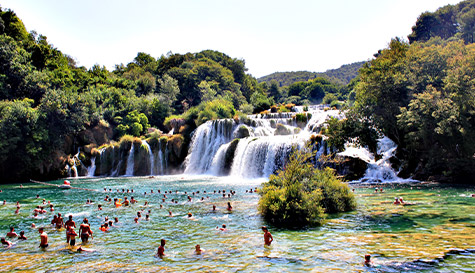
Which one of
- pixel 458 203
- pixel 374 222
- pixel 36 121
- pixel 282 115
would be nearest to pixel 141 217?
pixel 374 222

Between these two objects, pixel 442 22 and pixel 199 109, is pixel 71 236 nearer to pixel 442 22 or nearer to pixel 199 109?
pixel 199 109

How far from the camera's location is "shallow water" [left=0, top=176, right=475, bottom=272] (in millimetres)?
10211

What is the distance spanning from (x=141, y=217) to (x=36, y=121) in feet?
93.5

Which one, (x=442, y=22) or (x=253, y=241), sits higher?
(x=442, y=22)

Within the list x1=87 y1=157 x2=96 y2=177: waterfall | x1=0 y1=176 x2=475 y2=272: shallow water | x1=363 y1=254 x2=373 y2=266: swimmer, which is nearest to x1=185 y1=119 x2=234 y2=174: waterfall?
x1=87 y1=157 x2=96 y2=177: waterfall

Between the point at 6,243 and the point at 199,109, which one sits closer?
the point at 6,243

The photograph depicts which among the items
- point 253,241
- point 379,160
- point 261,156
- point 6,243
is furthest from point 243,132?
point 6,243

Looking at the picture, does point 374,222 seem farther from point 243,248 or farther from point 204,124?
point 204,124

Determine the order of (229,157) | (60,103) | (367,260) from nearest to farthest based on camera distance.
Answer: (367,260)
(229,157)
(60,103)

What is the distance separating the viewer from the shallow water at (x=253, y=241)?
10211mm

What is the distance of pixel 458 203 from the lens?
19203 mm

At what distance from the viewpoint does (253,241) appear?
12.8 metres

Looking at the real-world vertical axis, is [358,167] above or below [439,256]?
above

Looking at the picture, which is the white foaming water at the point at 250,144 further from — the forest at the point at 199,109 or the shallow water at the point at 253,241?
the shallow water at the point at 253,241
